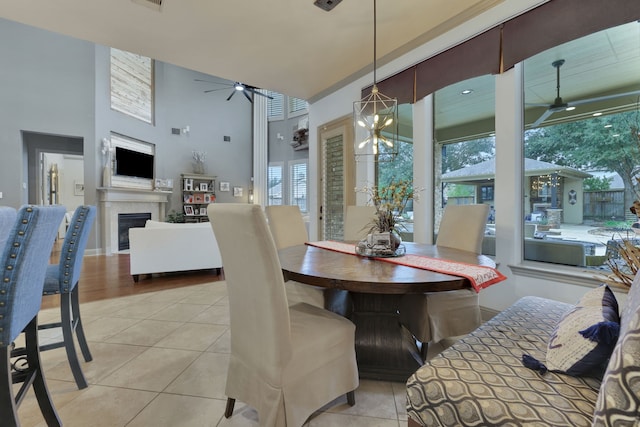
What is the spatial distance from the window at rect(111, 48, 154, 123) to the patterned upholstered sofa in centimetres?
798

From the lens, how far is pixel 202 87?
28.4 feet

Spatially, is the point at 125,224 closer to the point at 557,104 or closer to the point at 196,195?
the point at 196,195

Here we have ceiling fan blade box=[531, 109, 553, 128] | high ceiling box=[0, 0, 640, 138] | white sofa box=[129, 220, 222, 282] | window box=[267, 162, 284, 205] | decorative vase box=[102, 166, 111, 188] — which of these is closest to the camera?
high ceiling box=[0, 0, 640, 138]

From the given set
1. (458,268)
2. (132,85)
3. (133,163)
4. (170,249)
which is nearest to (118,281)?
(170,249)

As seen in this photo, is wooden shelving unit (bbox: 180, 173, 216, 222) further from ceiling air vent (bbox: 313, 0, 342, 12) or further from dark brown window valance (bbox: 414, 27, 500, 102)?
dark brown window valance (bbox: 414, 27, 500, 102)

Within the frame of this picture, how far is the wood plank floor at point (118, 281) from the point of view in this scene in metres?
3.40

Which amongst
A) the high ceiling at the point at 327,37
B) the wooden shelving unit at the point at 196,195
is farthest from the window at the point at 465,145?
the wooden shelving unit at the point at 196,195

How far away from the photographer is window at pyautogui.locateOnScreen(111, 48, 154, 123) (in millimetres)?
6480

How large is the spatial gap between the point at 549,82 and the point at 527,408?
107 inches

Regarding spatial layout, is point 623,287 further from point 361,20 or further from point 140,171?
point 140,171

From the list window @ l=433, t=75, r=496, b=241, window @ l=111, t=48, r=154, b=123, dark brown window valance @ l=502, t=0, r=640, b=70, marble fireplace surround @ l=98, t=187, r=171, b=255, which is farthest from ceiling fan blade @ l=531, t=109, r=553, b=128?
window @ l=111, t=48, r=154, b=123

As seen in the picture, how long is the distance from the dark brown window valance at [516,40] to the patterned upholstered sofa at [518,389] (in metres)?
2.03

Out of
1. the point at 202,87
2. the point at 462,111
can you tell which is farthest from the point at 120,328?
the point at 202,87

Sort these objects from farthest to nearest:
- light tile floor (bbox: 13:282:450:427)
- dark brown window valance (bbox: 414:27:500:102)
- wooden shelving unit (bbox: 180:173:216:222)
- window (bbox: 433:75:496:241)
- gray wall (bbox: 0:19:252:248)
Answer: wooden shelving unit (bbox: 180:173:216:222) → gray wall (bbox: 0:19:252:248) → window (bbox: 433:75:496:241) → dark brown window valance (bbox: 414:27:500:102) → light tile floor (bbox: 13:282:450:427)
